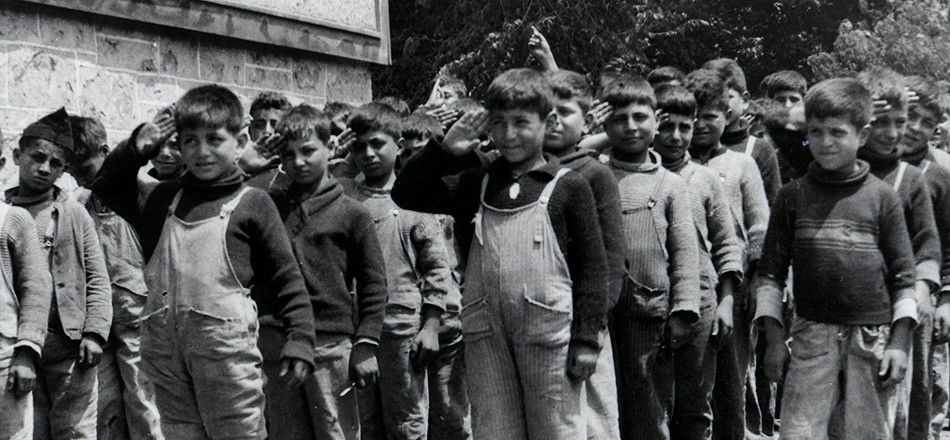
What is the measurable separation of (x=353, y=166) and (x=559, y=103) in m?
1.96

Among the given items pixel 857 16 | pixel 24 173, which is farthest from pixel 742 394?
pixel 857 16

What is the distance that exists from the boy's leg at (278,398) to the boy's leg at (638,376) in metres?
1.45

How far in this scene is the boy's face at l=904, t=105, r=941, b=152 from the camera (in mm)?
6398

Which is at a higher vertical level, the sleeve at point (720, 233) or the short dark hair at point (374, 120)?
the short dark hair at point (374, 120)

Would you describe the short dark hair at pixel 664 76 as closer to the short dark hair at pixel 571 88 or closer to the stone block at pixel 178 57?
the short dark hair at pixel 571 88

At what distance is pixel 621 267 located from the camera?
16.9 feet

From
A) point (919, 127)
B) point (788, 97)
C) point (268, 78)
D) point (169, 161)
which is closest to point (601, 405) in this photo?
point (919, 127)

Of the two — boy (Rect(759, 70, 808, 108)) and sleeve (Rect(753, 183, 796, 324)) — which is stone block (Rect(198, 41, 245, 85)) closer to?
boy (Rect(759, 70, 808, 108))

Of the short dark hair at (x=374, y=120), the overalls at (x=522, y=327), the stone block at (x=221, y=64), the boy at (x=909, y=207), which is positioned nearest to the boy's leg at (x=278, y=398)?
the overalls at (x=522, y=327)

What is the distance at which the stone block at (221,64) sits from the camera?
8.81m

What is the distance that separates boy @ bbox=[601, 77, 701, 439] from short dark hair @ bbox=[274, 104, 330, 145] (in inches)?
55.8

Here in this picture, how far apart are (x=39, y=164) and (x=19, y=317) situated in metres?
0.84

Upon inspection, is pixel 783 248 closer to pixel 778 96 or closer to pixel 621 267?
pixel 621 267

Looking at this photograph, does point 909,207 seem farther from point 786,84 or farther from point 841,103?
point 786,84
